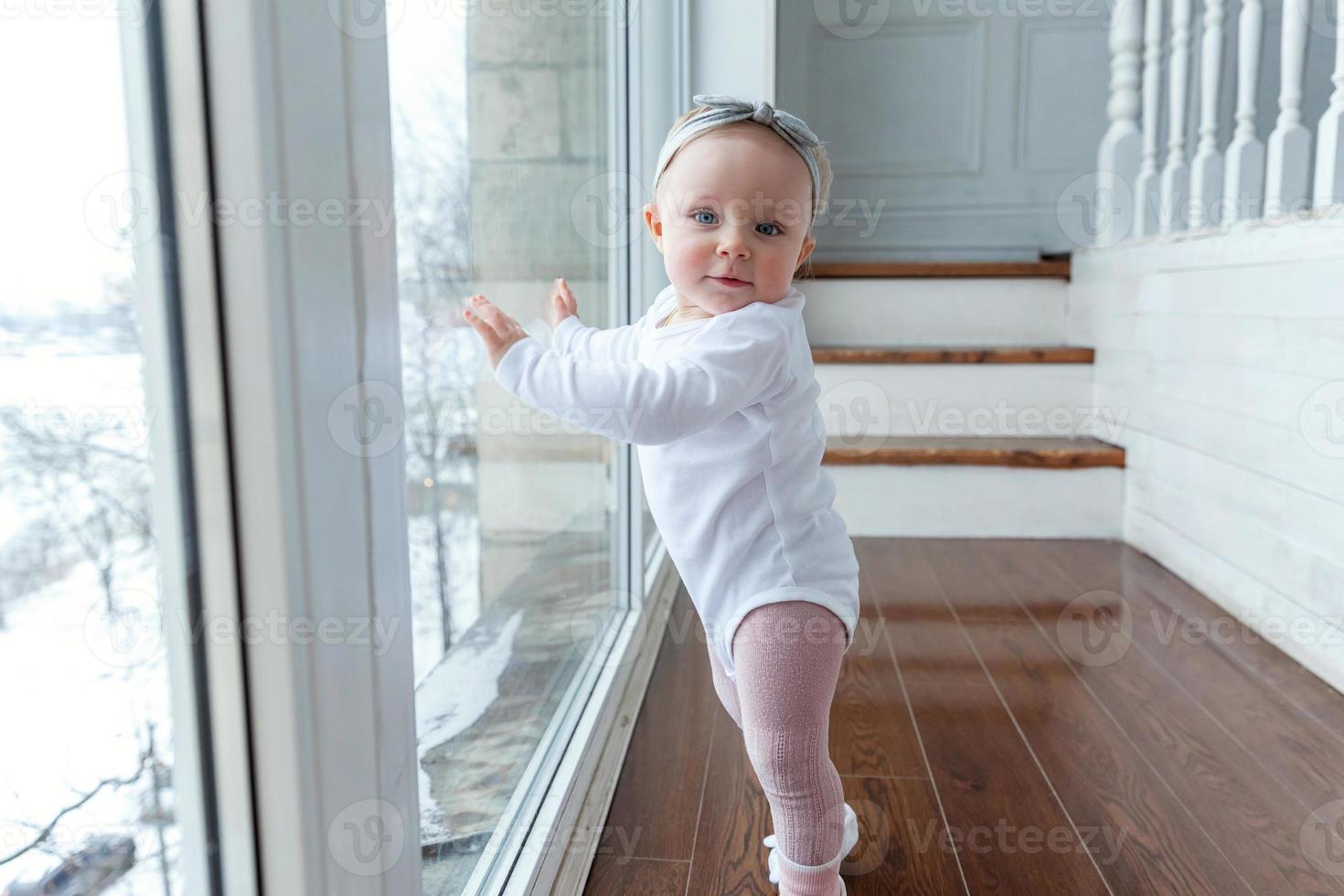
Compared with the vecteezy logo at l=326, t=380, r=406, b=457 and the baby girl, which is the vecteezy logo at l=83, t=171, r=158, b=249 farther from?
the baby girl

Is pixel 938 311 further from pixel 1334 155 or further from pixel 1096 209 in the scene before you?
pixel 1334 155

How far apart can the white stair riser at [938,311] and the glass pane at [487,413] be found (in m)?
1.61

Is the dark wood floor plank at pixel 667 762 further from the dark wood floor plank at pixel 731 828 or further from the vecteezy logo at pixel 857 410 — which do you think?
the vecteezy logo at pixel 857 410

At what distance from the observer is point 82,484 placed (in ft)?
1.29

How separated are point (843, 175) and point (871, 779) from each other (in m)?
2.77

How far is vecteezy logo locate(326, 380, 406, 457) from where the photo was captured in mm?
496

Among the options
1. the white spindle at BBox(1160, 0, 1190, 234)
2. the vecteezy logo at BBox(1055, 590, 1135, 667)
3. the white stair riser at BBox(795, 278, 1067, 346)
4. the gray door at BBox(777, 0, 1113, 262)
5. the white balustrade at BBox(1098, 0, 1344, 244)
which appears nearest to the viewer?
the vecteezy logo at BBox(1055, 590, 1135, 667)

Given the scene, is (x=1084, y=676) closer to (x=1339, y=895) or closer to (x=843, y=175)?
(x=1339, y=895)

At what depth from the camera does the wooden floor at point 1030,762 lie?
41.3 inches

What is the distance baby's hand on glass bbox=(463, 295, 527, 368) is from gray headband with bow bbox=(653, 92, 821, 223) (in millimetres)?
205

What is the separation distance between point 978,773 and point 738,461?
670mm

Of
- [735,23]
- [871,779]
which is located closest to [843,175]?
[735,23]

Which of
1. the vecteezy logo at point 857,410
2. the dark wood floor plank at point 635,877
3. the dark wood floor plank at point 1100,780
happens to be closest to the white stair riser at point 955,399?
the vecteezy logo at point 857,410

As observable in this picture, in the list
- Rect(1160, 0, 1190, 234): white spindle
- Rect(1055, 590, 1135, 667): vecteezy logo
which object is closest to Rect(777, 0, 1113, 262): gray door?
Rect(1160, 0, 1190, 234): white spindle
